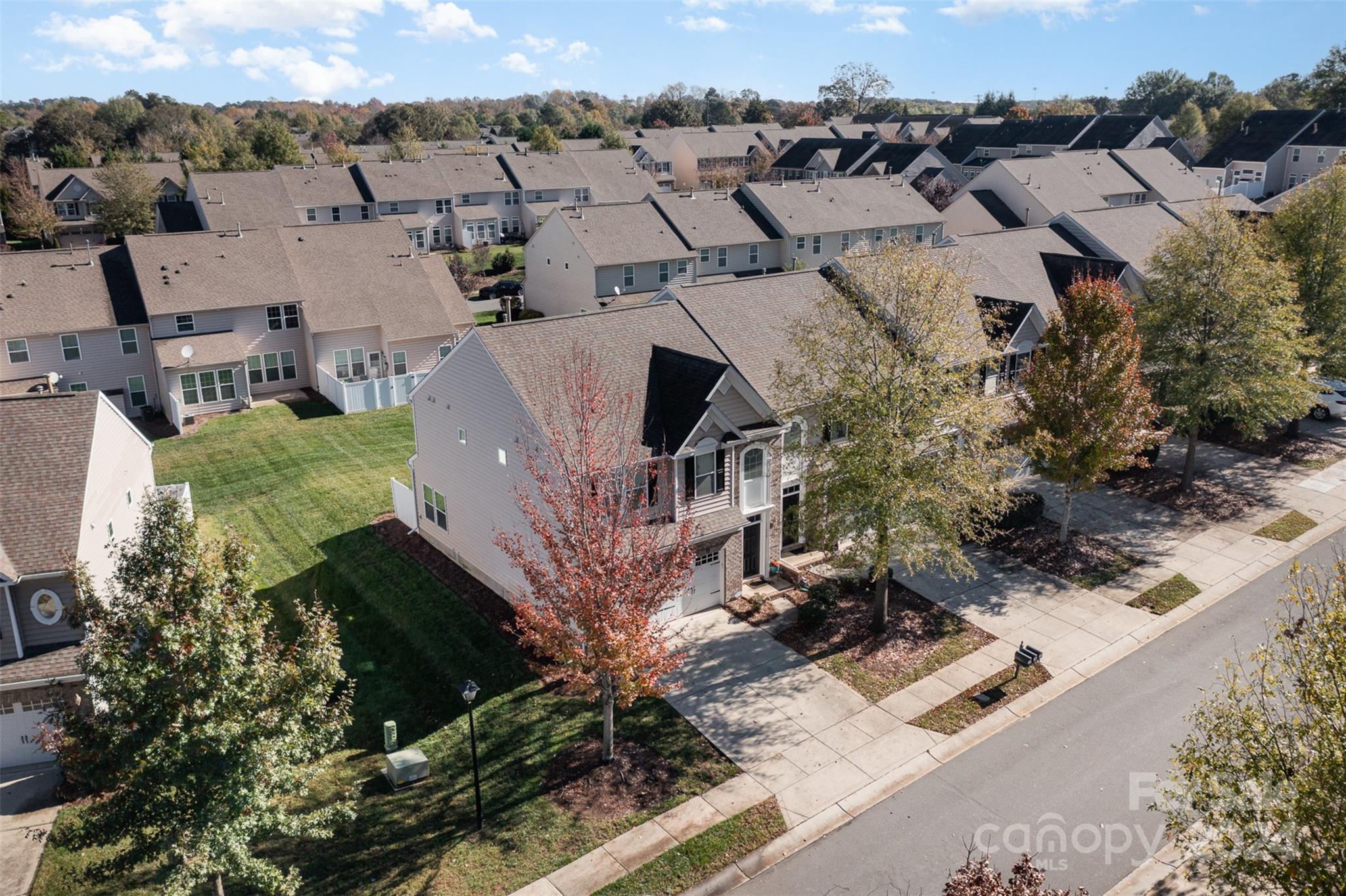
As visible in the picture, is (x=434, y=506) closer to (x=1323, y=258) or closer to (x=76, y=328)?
(x=76, y=328)

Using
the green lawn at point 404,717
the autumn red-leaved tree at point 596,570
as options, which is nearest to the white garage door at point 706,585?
the autumn red-leaved tree at point 596,570

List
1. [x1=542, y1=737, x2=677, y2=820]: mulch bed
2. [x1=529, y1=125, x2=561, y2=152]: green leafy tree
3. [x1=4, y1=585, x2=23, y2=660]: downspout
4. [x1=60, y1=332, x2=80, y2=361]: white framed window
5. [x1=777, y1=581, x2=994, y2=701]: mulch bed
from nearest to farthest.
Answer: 1. [x1=542, y1=737, x2=677, y2=820]: mulch bed
2. [x1=4, y1=585, x2=23, y2=660]: downspout
3. [x1=777, y1=581, x2=994, y2=701]: mulch bed
4. [x1=60, y1=332, x2=80, y2=361]: white framed window
5. [x1=529, y1=125, x2=561, y2=152]: green leafy tree

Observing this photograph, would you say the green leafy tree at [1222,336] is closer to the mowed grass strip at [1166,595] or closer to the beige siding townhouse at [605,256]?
the mowed grass strip at [1166,595]

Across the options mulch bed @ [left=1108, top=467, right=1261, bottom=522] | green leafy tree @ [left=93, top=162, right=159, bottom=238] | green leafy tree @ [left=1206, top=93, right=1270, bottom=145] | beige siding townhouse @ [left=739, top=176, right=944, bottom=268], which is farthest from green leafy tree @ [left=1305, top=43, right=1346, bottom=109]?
green leafy tree @ [left=93, top=162, right=159, bottom=238]

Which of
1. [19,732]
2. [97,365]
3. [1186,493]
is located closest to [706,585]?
[19,732]

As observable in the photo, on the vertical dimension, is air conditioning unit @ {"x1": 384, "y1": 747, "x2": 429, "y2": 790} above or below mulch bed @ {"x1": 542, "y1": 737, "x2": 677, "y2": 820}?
above

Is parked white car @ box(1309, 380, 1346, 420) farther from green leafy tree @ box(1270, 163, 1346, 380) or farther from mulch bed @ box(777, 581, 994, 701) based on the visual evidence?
mulch bed @ box(777, 581, 994, 701)

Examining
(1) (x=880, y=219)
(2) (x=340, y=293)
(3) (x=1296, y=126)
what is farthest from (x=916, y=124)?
(2) (x=340, y=293)
